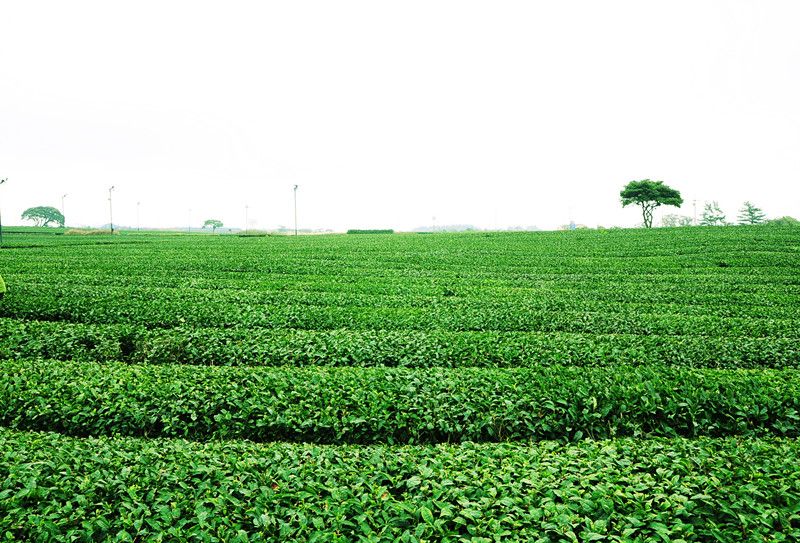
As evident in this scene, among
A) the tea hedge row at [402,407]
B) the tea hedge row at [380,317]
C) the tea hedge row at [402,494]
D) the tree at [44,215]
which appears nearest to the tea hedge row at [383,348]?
the tea hedge row at [380,317]

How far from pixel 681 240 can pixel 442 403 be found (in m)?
41.2

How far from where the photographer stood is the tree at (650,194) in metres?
74.5

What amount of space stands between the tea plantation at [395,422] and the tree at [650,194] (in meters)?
65.2

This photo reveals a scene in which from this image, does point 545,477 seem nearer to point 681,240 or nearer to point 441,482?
point 441,482

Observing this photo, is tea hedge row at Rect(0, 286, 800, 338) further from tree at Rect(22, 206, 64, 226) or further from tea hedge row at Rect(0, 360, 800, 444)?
tree at Rect(22, 206, 64, 226)

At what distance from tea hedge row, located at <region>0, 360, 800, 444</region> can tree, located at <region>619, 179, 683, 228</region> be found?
7607 centimetres

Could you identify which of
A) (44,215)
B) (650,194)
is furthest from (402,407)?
(44,215)

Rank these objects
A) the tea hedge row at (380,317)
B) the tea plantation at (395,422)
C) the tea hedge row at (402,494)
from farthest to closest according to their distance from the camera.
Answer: the tea hedge row at (380,317) < the tea plantation at (395,422) < the tea hedge row at (402,494)

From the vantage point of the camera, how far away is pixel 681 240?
1596 inches

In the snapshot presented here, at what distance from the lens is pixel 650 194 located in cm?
7481

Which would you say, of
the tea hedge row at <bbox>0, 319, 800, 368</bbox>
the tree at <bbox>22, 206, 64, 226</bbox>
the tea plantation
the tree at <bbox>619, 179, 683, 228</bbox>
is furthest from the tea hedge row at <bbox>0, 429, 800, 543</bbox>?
the tree at <bbox>22, 206, 64, 226</bbox>

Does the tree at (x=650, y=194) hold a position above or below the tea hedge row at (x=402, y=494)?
above

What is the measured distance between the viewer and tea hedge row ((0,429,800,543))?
423cm

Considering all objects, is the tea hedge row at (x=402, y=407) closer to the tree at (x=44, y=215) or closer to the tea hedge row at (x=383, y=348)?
the tea hedge row at (x=383, y=348)
